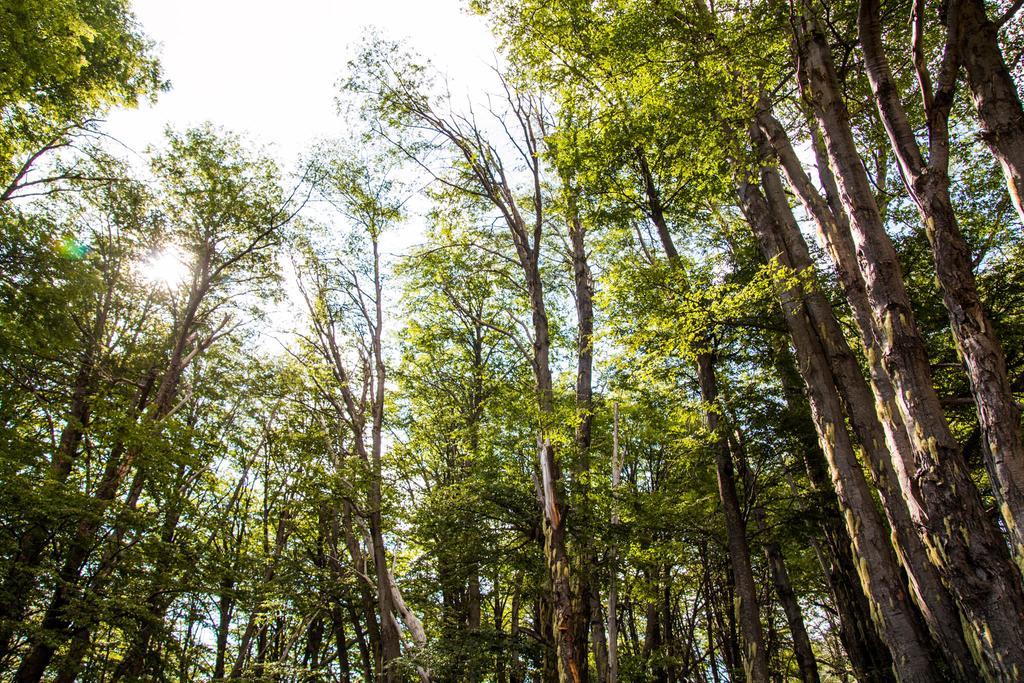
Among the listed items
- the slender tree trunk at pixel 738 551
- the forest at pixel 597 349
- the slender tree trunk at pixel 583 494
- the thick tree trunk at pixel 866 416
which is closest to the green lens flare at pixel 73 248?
the forest at pixel 597 349

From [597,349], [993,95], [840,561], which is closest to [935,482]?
[993,95]

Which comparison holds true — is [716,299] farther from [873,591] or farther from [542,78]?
[542,78]

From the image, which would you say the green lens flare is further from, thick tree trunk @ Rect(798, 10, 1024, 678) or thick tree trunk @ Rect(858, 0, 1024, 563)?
thick tree trunk @ Rect(858, 0, 1024, 563)

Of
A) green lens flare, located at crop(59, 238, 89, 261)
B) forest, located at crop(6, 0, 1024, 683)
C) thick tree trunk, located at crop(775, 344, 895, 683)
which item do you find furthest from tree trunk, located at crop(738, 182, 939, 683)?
green lens flare, located at crop(59, 238, 89, 261)

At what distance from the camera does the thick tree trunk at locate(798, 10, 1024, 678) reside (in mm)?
3541

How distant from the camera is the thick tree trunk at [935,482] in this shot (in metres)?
3.54

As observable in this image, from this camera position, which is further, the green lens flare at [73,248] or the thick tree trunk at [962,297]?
the green lens flare at [73,248]

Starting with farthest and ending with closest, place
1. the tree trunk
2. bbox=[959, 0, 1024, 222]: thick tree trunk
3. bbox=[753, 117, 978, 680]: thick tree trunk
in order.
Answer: the tree trunk
bbox=[753, 117, 978, 680]: thick tree trunk
bbox=[959, 0, 1024, 222]: thick tree trunk

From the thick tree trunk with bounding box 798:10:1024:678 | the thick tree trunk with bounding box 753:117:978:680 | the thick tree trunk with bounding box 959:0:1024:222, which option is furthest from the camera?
the thick tree trunk with bounding box 753:117:978:680

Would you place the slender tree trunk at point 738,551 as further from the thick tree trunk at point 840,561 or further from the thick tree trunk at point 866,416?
the thick tree trunk at point 866,416

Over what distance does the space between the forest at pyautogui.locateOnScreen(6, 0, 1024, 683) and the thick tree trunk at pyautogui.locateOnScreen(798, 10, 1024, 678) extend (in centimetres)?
2

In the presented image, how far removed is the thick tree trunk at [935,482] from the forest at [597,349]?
2 cm

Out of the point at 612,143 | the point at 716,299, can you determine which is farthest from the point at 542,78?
the point at 716,299

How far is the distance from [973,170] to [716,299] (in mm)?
6546
